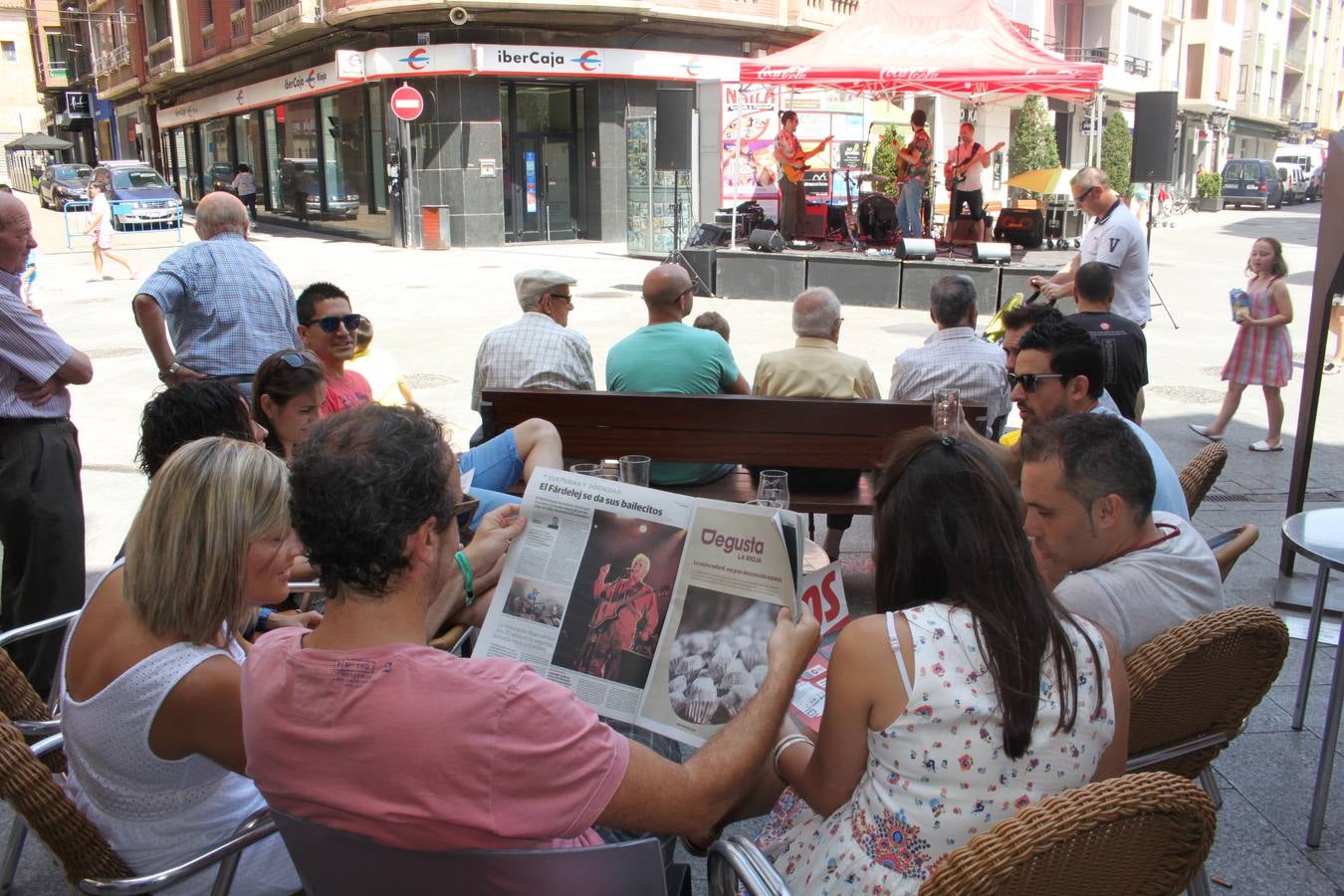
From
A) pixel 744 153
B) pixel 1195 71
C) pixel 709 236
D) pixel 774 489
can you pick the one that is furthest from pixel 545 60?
pixel 1195 71

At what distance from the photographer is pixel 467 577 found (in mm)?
2291

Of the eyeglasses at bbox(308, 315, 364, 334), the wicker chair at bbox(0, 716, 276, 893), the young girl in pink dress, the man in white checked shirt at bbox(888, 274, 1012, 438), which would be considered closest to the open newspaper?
the wicker chair at bbox(0, 716, 276, 893)

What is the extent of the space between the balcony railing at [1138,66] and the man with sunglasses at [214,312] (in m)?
40.4

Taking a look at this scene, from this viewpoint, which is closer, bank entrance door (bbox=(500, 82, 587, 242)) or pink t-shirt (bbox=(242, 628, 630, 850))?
pink t-shirt (bbox=(242, 628, 630, 850))

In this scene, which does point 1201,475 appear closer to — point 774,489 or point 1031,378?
point 1031,378

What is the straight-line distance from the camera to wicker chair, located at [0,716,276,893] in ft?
6.53

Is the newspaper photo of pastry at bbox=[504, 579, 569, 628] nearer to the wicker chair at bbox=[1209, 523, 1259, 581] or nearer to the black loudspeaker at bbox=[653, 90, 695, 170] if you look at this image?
the wicker chair at bbox=[1209, 523, 1259, 581]

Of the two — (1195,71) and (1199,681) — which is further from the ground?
(1195,71)

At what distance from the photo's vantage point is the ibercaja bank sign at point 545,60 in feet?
73.5

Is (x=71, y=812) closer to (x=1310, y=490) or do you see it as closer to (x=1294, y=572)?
(x=1294, y=572)

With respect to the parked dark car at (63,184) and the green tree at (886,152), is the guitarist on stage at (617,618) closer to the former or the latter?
the green tree at (886,152)

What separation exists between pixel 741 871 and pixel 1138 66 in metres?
44.2

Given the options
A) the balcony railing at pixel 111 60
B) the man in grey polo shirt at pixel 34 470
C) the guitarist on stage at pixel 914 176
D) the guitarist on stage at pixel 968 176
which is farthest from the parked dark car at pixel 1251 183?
the balcony railing at pixel 111 60

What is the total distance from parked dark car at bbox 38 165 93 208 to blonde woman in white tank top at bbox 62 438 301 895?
35.0 meters
